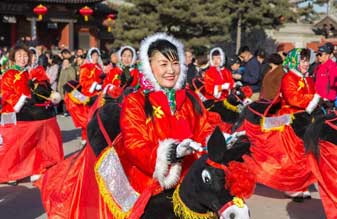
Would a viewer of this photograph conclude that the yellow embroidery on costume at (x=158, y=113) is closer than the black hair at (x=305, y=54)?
Yes

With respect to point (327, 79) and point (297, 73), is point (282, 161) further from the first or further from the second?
point (327, 79)

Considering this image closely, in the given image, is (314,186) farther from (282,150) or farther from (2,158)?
(2,158)

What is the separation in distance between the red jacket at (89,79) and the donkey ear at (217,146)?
678 cm

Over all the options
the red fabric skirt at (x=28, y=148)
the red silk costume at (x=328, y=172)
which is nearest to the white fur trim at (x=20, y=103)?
the red fabric skirt at (x=28, y=148)

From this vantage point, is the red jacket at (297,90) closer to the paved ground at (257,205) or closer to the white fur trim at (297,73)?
the white fur trim at (297,73)

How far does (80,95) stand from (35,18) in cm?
1357

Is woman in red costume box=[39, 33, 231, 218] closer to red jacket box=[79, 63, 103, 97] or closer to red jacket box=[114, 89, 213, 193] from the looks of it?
red jacket box=[114, 89, 213, 193]

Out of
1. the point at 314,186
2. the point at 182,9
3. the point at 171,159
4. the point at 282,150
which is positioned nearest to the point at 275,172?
the point at 282,150

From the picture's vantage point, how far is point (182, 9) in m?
18.9

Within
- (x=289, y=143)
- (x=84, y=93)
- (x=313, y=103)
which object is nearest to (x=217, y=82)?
(x=84, y=93)

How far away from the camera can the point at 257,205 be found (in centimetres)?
568

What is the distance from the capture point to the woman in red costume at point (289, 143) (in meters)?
5.60

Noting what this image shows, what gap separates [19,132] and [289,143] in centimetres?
308

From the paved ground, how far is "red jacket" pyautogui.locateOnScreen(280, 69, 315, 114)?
1.01 metres
